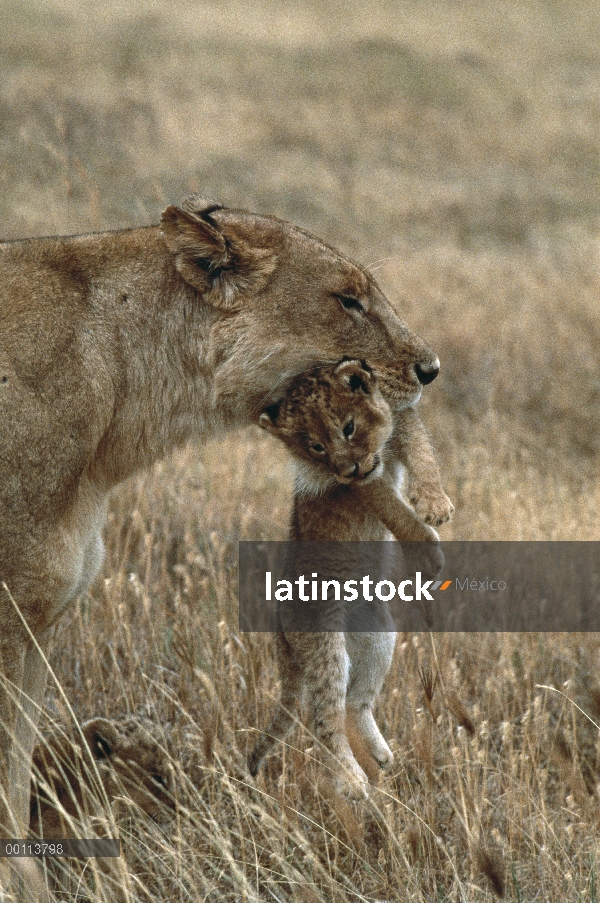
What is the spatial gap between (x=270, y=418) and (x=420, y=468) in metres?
0.67

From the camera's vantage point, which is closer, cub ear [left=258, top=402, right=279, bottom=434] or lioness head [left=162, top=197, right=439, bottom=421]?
lioness head [left=162, top=197, right=439, bottom=421]

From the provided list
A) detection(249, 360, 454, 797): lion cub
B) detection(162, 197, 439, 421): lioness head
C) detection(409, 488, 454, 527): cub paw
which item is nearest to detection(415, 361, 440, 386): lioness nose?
detection(162, 197, 439, 421): lioness head

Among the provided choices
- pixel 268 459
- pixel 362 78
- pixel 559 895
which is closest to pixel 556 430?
pixel 268 459

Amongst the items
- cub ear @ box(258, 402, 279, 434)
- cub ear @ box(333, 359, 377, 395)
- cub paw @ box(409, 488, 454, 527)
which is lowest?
cub paw @ box(409, 488, 454, 527)

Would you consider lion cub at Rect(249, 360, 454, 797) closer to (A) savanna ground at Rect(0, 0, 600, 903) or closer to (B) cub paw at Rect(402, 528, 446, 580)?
(B) cub paw at Rect(402, 528, 446, 580)

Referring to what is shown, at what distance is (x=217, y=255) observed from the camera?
4031mm

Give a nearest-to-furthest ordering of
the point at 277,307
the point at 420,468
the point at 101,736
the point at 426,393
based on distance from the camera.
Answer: the point at 277,307, the point at 420,468, the point at 101,736, the point at 426,393

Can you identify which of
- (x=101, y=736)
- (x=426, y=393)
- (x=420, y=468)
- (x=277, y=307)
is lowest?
(x=101, y=736)

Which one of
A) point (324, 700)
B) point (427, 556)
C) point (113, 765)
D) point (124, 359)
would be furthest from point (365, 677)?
point (124, 359)

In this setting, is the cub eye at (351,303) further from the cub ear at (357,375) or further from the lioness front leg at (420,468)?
the lioness front leg at (420,468)

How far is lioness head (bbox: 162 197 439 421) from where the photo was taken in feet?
13.3

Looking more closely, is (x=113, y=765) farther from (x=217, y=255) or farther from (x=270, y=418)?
(x=217, y=255)

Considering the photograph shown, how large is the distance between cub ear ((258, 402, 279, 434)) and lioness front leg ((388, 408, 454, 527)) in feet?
1.83

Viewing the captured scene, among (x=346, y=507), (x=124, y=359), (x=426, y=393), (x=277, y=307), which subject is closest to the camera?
(x=124, y=359)
